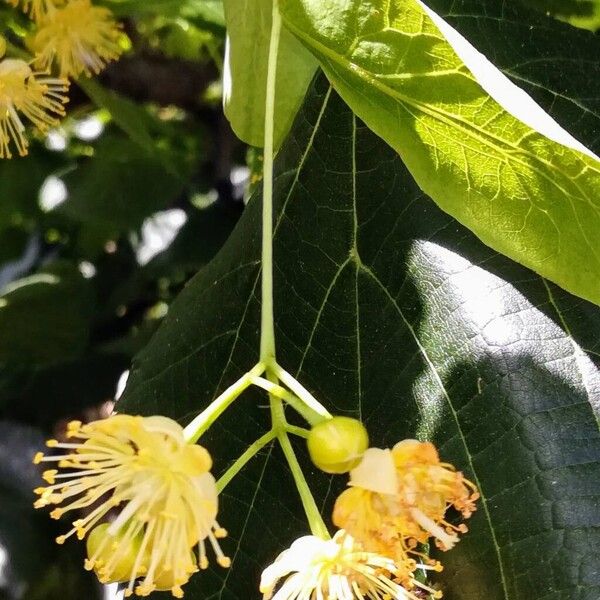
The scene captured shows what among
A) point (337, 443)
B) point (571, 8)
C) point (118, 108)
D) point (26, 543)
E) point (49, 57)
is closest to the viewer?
point (337, 443)

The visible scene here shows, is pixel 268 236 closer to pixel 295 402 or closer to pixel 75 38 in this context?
Result: pixel 295 402

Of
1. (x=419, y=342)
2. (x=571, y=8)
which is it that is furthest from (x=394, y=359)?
(x=571, y=8)

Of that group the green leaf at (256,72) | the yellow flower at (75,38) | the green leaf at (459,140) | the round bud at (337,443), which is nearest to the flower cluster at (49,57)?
the yellow flower at (75,38)

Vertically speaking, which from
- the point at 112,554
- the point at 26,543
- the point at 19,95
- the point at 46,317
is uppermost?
the point at 19,95

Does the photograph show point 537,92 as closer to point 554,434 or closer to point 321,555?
point 554,434

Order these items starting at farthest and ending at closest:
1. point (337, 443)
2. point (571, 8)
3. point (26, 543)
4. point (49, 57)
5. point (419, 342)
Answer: point (26, 543), point (49, 57), point (571, 8), point (419, 342), point (337, 443)

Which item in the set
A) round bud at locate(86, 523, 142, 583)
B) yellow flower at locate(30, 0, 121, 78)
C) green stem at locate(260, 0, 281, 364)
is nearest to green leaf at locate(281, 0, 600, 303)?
green stem at locate(260, 0, 281, 364)

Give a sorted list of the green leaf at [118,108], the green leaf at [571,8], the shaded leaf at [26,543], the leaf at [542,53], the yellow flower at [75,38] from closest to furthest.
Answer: the leaf at [542,53], the green leaf at [571,8], the yellow flower at [75,38], the green leaf at [118,108], the shaded leaf at [26,543]

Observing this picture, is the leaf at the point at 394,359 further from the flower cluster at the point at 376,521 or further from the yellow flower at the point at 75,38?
the yellow flower at the point at 75,38

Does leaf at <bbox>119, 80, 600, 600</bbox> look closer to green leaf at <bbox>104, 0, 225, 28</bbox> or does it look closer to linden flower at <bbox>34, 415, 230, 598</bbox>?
linden flower at <bbox>34, 415, 230, 598</bbox>
